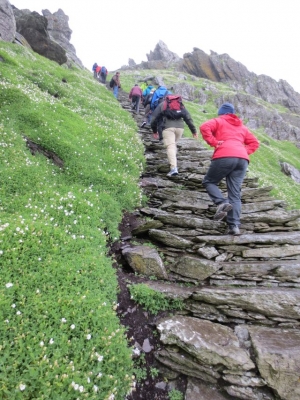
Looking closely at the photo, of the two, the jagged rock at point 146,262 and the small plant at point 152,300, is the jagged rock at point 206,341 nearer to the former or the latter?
the small plant at point 152,300

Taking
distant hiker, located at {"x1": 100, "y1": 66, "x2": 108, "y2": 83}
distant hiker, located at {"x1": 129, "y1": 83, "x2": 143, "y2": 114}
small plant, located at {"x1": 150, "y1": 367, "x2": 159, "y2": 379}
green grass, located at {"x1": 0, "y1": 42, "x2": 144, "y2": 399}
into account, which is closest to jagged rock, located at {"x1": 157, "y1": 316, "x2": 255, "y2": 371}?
small plant, located at {"x1": 150, "y1": 367, "x2": 159, "y2": 379}

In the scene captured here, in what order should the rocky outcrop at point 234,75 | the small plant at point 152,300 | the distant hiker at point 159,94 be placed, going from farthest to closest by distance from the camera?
the rocky outcrop at point 234,75
the distant hiker at point 159,94
the small plant at point 152,300

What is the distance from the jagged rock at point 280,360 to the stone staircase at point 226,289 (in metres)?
0.02

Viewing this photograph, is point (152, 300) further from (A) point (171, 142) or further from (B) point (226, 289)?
(A) point (171, 142)

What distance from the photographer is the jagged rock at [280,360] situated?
461cm

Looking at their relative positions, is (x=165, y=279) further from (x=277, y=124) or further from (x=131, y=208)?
(x=277, y=124)

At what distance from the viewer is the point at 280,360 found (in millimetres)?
4855

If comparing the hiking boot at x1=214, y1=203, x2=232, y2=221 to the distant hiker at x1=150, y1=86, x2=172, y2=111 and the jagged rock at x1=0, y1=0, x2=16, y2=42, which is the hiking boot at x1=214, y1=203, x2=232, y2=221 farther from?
the jagged rock at x1=0, y1=0, x2=16, y2=42

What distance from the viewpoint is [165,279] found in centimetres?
733

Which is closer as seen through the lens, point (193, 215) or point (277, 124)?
point (193, 215)

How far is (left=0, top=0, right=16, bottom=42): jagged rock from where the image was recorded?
24.7 metres

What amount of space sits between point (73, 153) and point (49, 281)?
6.35 meters

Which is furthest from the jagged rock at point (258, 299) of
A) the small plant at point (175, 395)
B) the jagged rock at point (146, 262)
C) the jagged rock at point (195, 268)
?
the small plant at point (175, 395)

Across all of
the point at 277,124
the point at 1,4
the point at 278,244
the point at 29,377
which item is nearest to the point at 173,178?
the point at 278,244
